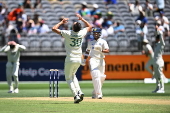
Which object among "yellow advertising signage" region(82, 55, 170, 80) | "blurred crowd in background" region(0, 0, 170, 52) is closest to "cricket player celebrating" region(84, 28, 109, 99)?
"blurred crowd in background" region(0, 0, 170, 52)

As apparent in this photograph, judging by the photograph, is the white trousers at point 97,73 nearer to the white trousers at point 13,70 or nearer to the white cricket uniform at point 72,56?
the white cricket uniform at point 72,56

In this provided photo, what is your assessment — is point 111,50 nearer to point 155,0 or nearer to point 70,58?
point 155,0

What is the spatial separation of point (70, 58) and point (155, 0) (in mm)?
23740

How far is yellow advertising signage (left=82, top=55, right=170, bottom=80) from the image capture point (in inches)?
1268

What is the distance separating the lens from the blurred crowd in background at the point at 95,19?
31156 mm

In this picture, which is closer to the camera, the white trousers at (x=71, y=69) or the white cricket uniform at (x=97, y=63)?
the white trousers at (x=71, y=69)

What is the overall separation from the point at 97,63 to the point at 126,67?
15.8 metres

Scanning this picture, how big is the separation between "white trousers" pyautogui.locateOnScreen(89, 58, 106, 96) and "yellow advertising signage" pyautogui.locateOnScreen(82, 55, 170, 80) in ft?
49.4

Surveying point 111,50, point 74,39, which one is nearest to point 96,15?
point 111,50

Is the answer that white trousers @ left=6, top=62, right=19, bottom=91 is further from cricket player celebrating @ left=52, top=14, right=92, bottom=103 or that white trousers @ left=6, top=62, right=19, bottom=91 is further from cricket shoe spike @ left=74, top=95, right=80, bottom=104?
cricket shoe spike @ left=74, top=95, right=80, bottom=104

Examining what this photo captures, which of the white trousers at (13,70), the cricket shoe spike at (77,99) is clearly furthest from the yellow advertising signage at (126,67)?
the cricket shoe spike at (77,99)

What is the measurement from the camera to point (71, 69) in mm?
14500

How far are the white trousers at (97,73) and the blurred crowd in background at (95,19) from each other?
1208 cm

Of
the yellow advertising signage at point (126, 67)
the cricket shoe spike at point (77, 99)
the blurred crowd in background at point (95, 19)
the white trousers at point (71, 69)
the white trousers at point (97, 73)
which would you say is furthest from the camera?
the yellow advertising signage at point (126, 67)
